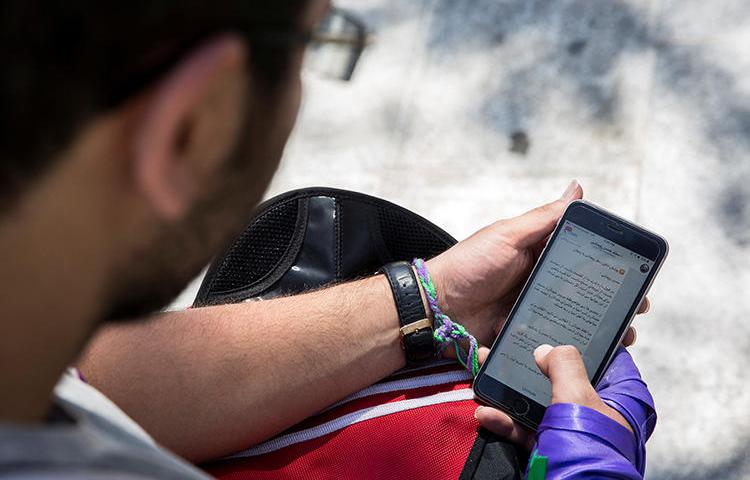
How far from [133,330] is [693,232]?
3.65ft

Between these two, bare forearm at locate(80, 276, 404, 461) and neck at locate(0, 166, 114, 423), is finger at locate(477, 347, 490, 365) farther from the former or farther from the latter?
neck at locate(0, 166, 114, 423)

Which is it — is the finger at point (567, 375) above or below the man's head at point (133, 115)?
below

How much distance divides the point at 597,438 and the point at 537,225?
34 cm

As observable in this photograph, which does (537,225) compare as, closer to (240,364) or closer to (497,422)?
(497,422)

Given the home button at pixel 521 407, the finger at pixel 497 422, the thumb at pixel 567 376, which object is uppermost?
the thumb at pixel 567 376

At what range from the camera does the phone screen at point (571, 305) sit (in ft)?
4.27

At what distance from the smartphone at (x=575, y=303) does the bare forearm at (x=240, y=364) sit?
157mm

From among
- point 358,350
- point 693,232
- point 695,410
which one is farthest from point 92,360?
point 693,232

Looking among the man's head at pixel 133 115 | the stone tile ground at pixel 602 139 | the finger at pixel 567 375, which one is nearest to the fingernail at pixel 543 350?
the finger at pixel 567 375

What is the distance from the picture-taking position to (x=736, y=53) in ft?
6.53

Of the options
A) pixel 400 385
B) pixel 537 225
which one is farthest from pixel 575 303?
pixel 400 385

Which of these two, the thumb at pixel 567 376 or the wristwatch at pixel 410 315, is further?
the wristwatch at pixel 410 315

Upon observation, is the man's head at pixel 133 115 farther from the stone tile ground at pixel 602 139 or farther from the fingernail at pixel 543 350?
the stone tile ground at pixel 602 139

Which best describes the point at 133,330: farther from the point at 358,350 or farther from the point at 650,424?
the point at 650,424
